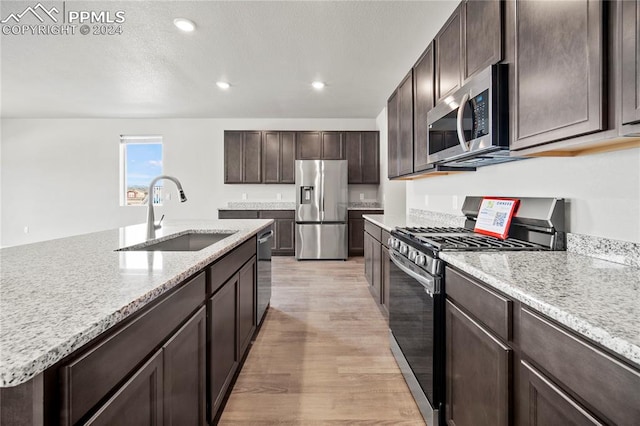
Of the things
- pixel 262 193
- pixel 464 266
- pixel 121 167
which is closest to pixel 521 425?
pixel 464 266

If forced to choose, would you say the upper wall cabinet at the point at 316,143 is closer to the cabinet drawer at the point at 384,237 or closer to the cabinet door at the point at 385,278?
the cabinet drawer at the point at 384,237

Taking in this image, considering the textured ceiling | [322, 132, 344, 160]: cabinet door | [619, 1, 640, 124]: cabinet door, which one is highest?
the textured ceiling

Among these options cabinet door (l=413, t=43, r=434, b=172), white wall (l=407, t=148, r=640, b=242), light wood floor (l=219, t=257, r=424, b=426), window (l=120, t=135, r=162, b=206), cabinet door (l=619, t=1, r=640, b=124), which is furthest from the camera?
window (l=120, t=135, r=162, b=206)

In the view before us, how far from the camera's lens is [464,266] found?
1.16 meters

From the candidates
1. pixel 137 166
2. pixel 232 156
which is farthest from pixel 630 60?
pixel 137 166

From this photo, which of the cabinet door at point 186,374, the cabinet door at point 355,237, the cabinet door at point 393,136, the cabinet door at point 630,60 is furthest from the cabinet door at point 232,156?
the cabinet door at point 630,60

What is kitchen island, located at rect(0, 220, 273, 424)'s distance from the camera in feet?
1.72

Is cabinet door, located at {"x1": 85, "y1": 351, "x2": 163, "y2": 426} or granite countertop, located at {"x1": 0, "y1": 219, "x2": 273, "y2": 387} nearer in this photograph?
granite countertop, located at {"x1": 0, "y1": 219, "x2": 273, "y2": 387}

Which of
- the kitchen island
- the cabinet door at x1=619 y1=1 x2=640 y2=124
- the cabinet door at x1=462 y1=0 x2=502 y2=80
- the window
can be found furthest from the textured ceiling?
the kitchen island

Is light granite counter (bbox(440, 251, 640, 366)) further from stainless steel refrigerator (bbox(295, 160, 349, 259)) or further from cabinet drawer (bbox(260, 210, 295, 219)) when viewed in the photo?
cabinet drawer (bbox(260, 210, 295, 219))

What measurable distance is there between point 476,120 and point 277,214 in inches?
172

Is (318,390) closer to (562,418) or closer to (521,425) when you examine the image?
(521,425)

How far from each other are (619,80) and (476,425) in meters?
1.20

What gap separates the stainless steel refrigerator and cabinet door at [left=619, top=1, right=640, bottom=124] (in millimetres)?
4525
